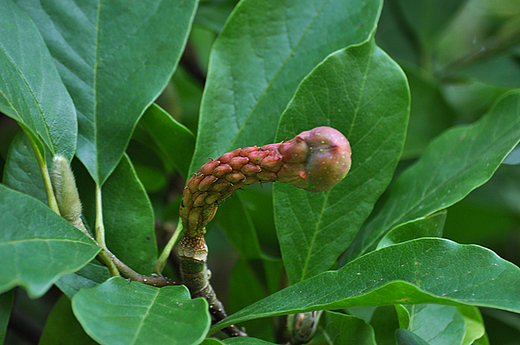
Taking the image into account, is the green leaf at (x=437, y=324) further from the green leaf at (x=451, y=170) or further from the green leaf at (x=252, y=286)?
the green leaf at (x=252, y=286)

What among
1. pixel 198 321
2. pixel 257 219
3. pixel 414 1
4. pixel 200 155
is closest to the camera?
pixel 198 321

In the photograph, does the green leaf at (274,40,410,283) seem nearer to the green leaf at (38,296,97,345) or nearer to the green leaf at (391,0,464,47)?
the green leaf at (38,296,97,345)

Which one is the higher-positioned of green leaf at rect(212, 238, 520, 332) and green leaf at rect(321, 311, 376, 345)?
green leaf at rect(212, 238, 520, 332)

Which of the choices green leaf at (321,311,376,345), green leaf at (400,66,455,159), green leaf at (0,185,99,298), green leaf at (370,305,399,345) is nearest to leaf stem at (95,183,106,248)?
green leaf at (0,185,99,298)

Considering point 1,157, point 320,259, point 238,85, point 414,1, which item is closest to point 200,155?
point 238,85

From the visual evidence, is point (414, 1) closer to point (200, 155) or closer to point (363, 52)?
point (363, 52)

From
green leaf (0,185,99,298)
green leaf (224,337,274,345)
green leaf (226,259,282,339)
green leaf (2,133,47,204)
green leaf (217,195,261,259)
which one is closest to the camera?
green leaf (0,185,99,298)

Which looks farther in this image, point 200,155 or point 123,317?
point 200,155
